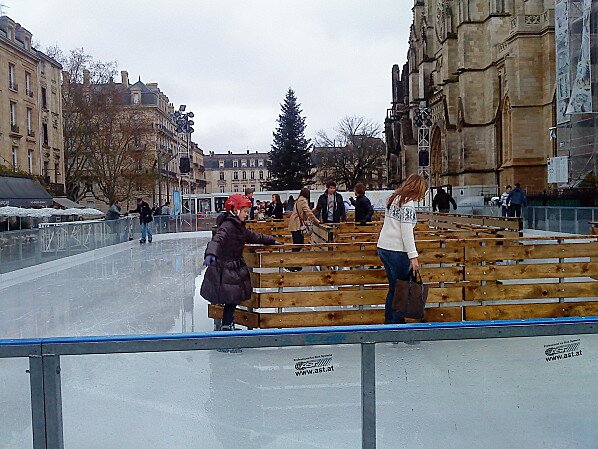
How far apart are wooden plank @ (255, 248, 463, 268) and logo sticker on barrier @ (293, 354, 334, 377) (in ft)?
11.9

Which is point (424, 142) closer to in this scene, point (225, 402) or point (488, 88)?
point (488, 88)

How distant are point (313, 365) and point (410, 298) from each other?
8.14 feet

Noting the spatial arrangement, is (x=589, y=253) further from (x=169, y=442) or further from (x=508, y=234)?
(x=169, y=442)

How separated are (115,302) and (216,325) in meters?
3.49

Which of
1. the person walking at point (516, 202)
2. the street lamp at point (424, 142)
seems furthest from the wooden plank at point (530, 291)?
the street lamp at point (424, 142)

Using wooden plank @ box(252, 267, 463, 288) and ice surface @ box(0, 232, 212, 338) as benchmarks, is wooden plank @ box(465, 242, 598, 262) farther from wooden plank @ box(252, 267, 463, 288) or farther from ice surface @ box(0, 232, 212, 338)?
ice surface @ box(0, 232, 212, 338)

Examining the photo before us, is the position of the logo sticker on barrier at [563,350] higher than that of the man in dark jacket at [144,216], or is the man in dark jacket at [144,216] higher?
the man in dark jacket at [144,216]

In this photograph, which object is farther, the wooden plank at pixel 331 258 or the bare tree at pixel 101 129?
the bare tree at pixel 101 129

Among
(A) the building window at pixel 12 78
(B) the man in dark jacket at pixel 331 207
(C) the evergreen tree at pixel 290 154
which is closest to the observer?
(B) the man in dark jacket at pixel 331 207

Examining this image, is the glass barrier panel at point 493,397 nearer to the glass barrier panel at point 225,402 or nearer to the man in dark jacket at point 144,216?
the glass barrier panel at point 225,402

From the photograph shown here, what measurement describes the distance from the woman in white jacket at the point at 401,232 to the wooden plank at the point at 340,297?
1.04 m

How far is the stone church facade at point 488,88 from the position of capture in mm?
33062

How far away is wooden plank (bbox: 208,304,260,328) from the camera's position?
22.4ft

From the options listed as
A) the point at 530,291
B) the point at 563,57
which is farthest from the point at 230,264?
the point at 563,57
